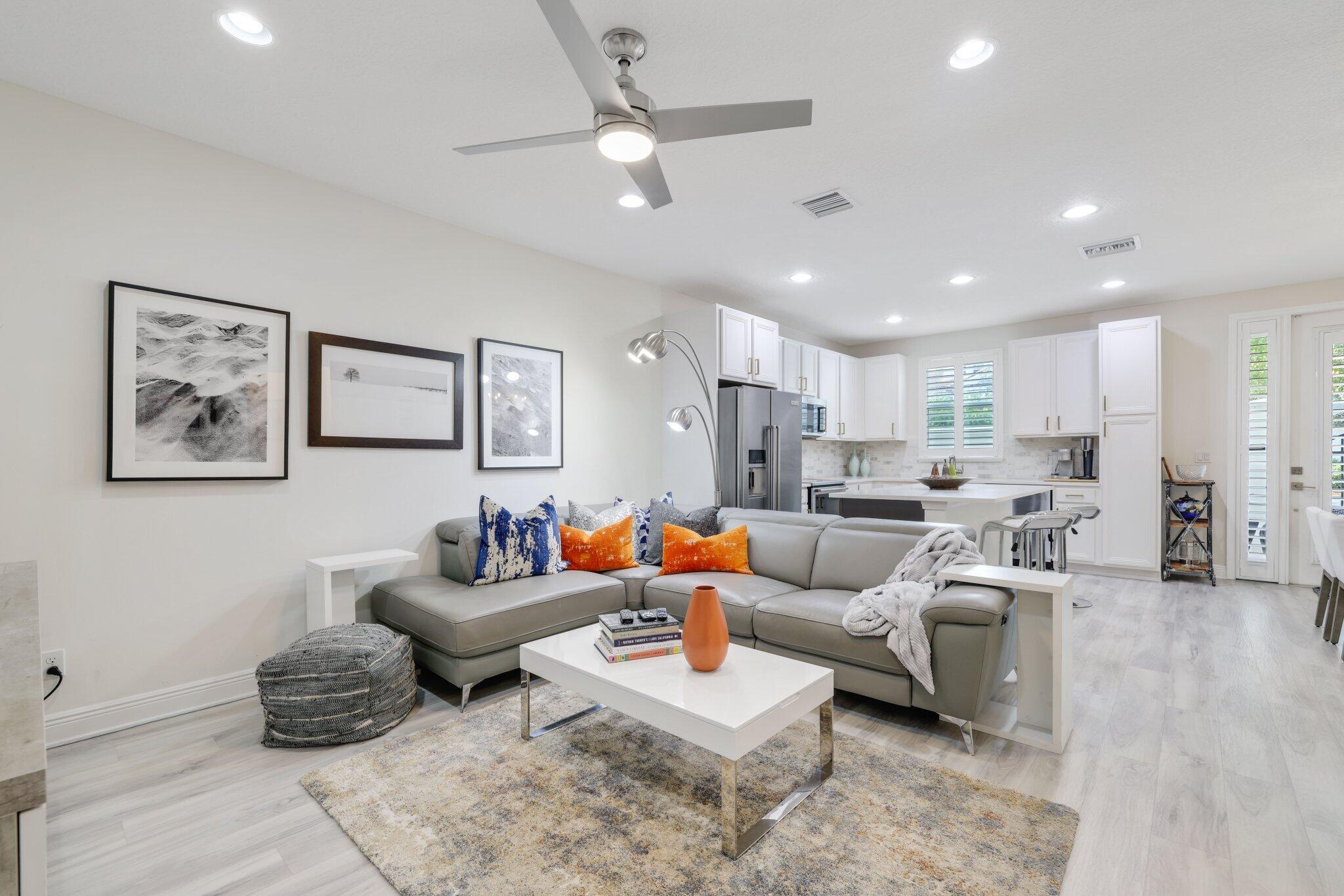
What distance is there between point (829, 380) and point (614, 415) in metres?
2.98

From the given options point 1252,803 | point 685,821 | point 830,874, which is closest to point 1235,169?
point 1252,803

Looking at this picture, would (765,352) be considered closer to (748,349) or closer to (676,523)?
(748,349)

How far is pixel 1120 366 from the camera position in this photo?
546 cm

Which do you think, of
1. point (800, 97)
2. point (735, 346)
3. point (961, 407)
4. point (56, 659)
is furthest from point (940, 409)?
point (56, 659)

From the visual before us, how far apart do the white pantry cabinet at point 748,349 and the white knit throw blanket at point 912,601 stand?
7.68 feet

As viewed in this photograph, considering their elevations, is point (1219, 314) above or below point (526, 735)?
above

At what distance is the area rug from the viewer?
1615mm

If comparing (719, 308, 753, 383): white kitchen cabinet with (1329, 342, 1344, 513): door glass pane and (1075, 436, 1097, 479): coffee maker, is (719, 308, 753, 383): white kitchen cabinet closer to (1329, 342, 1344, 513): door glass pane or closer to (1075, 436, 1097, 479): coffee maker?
(1075, 436, 1097, 479): coffee maker

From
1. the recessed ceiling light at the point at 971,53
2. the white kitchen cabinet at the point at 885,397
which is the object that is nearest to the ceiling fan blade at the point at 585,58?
the recessed ceiling light at the point at 971,53

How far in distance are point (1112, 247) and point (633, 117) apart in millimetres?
3848

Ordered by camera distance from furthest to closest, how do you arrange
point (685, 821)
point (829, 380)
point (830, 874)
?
point (829, 380) < point (685, 821) < point (830, 874)

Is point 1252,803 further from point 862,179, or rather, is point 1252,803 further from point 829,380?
point 829,380

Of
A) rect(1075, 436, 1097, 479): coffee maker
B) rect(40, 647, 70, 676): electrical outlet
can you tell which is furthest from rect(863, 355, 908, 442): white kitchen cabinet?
rect(40, 647, 70, 676): electrical outlet

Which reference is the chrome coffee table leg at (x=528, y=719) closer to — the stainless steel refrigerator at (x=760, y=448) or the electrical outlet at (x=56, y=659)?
the electrical outlet at (x=56, y=659)
